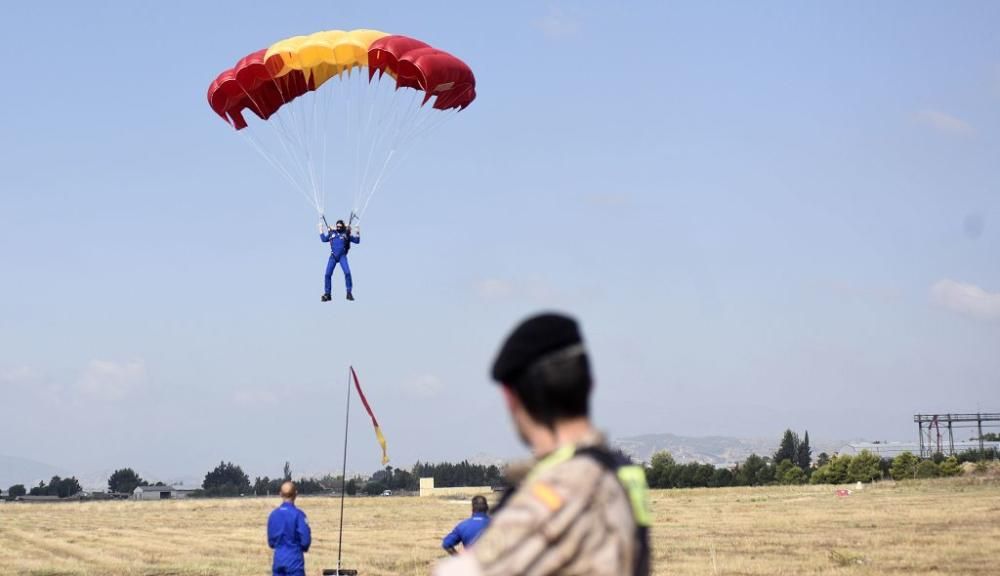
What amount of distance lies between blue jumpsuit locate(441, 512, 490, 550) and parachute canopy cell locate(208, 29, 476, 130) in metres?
11.9

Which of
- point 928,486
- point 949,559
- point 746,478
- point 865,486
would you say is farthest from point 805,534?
point 746,478

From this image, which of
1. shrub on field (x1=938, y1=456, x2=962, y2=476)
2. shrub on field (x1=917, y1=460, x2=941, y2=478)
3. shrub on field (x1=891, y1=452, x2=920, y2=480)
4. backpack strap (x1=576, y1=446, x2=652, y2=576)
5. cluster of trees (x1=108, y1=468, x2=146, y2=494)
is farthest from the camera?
cluster of trees (x1=108, y1=468, x2=146, y2=494)

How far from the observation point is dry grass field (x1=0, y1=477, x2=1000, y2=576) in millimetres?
23672

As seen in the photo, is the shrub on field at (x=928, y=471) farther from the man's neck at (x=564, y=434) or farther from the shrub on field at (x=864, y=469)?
the man's neck at (x=564, y=434)

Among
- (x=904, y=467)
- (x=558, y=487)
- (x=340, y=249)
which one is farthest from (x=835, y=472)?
(x=558, y=487)

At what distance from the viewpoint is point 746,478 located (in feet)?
277

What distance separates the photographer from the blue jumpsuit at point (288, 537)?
13.9 metres

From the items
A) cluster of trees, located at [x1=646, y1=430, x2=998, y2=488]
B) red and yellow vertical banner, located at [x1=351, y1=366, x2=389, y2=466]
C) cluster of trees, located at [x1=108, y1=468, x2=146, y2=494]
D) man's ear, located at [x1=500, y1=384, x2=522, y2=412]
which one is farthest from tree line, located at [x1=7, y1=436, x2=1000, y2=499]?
man's ear, located at [x1=500, y1=384, x2=522, y2=412]

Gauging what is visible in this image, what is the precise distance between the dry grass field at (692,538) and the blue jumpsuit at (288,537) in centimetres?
1001

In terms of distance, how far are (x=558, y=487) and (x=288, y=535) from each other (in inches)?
476

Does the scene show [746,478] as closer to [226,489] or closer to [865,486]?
[865,486]

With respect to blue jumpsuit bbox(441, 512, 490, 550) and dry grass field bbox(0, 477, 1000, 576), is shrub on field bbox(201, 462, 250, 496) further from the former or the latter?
blue jumpsuit bbox(441, 512, 490, 550)

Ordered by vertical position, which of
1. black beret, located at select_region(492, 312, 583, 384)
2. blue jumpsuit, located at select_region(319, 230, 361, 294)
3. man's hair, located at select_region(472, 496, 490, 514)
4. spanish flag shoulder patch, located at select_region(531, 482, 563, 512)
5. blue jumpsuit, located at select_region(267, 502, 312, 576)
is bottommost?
blue jumpsuit, located at select_region(267, 502, 312, 576)

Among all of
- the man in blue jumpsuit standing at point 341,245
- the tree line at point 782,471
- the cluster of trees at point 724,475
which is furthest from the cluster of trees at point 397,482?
the man in blue jumpsuit standing at point 341,245
